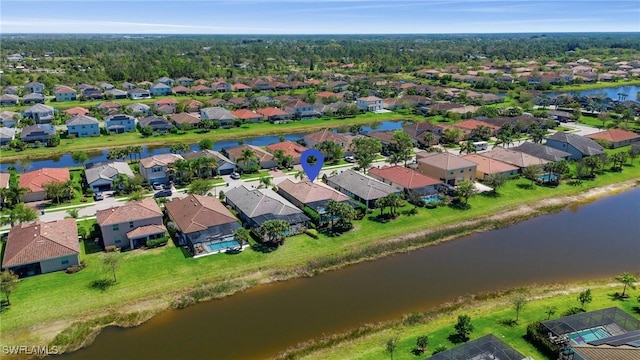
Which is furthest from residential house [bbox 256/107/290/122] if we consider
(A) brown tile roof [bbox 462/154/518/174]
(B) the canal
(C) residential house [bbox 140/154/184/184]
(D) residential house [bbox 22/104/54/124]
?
(B) the canal

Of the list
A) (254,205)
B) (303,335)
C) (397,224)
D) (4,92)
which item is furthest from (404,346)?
(4,92)

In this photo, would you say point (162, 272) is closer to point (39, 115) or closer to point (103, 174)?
point (103, 174)

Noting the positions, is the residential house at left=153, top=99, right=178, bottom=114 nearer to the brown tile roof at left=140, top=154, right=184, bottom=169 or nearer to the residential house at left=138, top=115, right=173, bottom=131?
the residential house at left=138, top=115, right=173, bottom=131

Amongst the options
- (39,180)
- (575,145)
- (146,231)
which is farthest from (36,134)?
(575,145)

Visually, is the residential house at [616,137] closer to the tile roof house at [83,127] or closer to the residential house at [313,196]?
the residential house at [313,196]

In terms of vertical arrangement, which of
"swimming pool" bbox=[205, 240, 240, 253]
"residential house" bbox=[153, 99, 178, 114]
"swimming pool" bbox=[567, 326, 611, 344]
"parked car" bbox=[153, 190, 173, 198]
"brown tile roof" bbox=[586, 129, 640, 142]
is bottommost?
"swimming pool" bbox=[205, 240, 240, 253]
